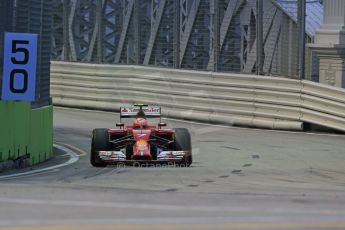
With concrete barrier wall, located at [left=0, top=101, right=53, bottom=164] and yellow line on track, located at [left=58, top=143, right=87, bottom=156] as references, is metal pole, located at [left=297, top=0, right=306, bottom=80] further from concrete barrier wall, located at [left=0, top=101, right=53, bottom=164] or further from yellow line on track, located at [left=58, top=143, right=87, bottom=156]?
concrete barrier wall, located at [left=0, top=101, right=53, bottom=164]

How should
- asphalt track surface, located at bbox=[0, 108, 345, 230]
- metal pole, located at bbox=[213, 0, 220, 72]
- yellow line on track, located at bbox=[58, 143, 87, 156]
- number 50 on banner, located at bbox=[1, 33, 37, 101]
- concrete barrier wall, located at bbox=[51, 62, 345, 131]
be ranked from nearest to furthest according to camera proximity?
asphalt track surface, located at bbox=[0, 108, 345, 230] < number 50 on banner, located at bbox=[1, 33, 37, 101] < yellow line on track, located at bbox=[58, 143, 87, 156] < concrete barrier wall, located at bbox=[51, 62, 345, 131] < metal pole, located at bbox=[213, 0, 220, 72]

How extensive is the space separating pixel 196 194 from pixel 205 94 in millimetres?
13307

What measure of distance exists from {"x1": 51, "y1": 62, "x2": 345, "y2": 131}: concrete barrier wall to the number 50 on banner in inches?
363

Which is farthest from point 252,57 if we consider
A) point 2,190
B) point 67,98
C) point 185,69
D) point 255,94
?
point 2,190

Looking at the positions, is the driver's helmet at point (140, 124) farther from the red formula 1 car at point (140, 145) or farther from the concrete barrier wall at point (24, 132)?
the concrete barrier wall at point (24, 132)

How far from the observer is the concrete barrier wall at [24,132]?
1255cm

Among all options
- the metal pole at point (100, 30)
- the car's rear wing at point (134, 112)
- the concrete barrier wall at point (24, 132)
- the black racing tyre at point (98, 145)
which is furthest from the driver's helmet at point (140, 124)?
the metal pole at point (100, 30)

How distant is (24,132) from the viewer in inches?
528

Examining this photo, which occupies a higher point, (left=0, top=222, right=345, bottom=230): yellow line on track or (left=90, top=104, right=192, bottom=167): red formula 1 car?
(left=90, top=104, right=192, bottom=167): red formula 1 car

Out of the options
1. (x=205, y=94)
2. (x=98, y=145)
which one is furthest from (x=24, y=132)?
(x=205, y=94)

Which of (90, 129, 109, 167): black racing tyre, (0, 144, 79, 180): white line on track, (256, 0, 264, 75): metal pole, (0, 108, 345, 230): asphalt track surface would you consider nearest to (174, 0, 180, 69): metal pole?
(256, 0, 264, 75): metal pole

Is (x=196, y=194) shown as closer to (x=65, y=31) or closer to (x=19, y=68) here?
(x=19, y=68)

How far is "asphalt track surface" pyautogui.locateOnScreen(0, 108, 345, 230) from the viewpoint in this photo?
7352mm

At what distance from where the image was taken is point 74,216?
7.55 metres
